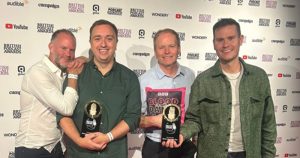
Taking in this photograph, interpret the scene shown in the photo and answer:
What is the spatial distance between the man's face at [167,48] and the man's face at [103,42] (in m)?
0.36

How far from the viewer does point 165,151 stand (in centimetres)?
198

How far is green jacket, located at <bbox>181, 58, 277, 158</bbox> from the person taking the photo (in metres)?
1.78

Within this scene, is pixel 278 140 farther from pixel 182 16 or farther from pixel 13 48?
pixel 13 48

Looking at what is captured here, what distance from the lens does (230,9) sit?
10.4ft

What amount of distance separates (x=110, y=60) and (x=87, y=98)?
275 mm

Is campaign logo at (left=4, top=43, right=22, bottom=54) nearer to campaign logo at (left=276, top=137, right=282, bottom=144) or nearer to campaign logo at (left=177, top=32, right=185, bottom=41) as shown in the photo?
campaign logo at (left=177, top=32, right=185, bottom=41)

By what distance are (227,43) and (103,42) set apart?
77 centimetres

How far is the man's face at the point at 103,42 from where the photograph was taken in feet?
5.66

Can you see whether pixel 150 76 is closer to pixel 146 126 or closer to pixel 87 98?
pixel 146 126

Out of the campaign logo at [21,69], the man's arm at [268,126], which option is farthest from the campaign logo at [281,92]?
the campaign logo at [21,69]

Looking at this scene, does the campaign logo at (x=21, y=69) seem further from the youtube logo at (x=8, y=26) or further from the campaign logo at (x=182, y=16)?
the campaign logo at (x=182, y=16)

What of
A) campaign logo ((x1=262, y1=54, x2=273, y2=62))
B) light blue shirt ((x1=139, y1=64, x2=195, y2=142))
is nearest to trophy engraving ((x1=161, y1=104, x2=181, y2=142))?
light blue shirt ((x1=139, y1=64, x2=195, y2=142))

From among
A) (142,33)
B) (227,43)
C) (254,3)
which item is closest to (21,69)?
(142,33)

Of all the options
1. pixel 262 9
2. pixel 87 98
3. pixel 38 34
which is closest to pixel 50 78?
pixel 87 98
